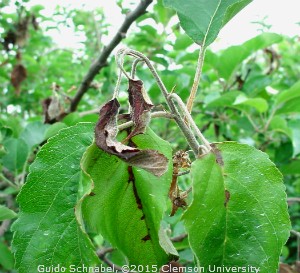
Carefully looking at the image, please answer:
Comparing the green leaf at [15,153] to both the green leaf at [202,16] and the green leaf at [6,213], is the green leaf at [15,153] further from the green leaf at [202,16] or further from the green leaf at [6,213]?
the green leaf at [202,16]

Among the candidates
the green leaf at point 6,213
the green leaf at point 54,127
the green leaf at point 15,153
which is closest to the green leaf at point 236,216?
the green leaf at point 6,213

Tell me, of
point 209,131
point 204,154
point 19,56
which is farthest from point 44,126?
point 19,56

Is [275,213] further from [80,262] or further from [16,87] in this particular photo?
[16,87]

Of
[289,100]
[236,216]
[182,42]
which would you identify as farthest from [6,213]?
[182,42]

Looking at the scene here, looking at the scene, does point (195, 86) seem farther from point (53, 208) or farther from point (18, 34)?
point (18, 34)

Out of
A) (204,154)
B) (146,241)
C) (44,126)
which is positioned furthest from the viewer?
(44,126)
